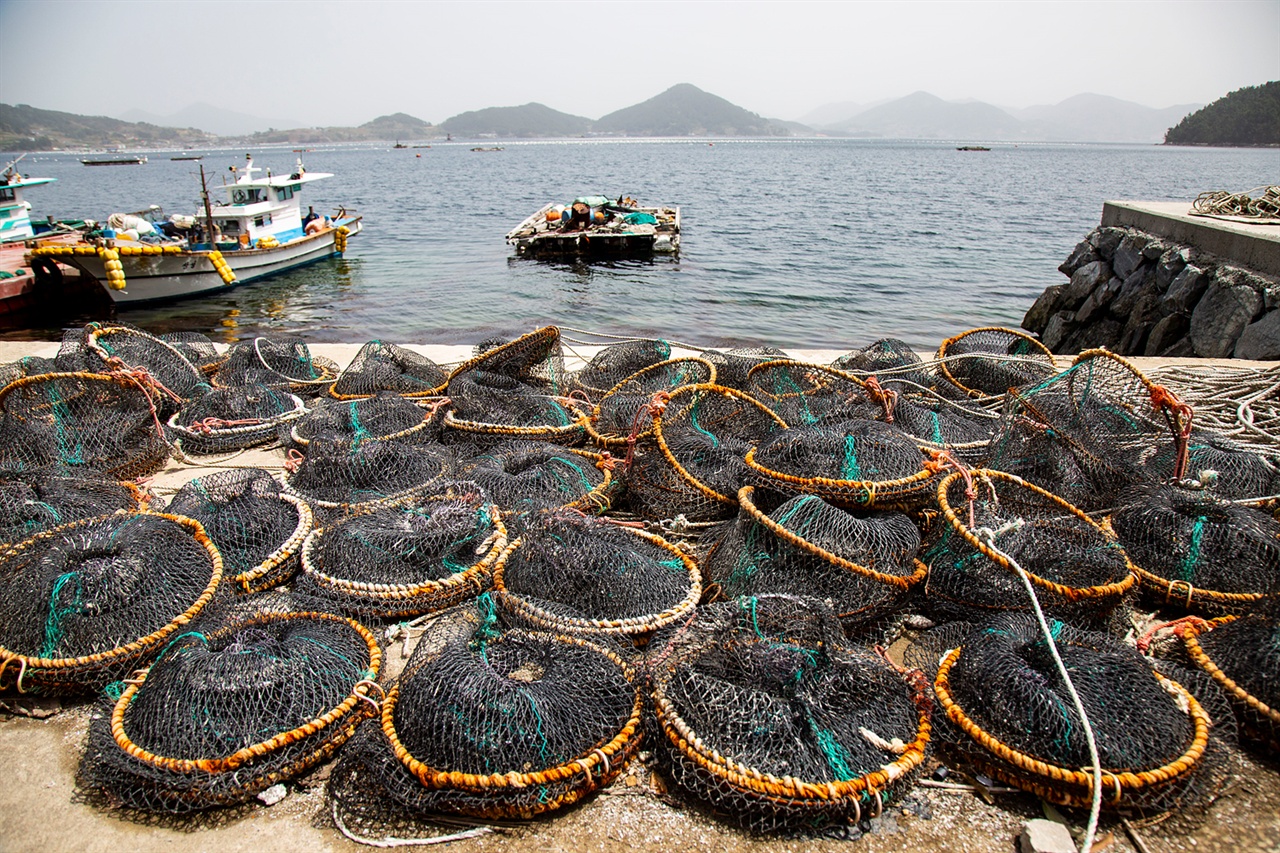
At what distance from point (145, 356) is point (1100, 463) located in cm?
649

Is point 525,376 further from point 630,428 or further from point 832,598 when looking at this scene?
point 832,598

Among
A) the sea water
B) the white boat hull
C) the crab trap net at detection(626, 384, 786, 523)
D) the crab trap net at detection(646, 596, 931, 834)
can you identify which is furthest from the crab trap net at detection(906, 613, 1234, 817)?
Answer: the white boat hull

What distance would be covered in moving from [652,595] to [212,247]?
17.4m

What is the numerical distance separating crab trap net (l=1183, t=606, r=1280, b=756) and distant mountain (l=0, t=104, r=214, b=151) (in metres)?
188

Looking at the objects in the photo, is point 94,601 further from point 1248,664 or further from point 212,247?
point 212,247

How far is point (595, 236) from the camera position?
21391 millimetres

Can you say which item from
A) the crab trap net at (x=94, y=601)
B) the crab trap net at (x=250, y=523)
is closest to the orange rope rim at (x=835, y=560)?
the crab trap net at (x=250, y=523)

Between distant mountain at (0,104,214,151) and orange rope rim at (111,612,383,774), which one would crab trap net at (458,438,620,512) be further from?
distant mountain at (0,104,214,151)

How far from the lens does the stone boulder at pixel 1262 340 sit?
7174 millimetres

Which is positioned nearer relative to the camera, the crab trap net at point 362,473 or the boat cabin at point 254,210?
the crab trap net at point 362,473

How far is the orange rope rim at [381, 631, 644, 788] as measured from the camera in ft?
6.97

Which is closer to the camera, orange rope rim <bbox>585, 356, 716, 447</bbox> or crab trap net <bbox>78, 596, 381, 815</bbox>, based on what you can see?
crab trap net <bbox>78, 596, 381, 815</bbox>

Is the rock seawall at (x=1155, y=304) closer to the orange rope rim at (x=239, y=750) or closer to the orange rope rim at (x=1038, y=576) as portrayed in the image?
the orange rope rim at (x=1038, y=576)

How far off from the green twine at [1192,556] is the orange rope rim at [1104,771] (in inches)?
37.3
